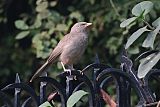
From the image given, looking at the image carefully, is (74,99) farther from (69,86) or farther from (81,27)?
(81,27)

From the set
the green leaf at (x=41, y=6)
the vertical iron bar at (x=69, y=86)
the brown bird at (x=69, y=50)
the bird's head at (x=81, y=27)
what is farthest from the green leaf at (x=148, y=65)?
the green leaf at (x=41, y=6)

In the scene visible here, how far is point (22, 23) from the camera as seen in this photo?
16.1 ft

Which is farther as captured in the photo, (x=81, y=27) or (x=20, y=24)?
(x=20, y=24)

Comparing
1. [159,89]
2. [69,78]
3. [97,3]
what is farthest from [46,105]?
[97,3]

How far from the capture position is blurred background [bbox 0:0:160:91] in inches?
193

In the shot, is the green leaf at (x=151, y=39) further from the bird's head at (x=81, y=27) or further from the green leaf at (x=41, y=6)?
the green leaf at (x=41, y=6)

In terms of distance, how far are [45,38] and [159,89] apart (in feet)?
3.34

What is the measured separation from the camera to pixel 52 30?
5.01 meters

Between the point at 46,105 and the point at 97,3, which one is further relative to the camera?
the point at 97,3

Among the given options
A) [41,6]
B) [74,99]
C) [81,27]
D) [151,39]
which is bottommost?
[81,27]

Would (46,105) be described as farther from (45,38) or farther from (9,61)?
(9,61)

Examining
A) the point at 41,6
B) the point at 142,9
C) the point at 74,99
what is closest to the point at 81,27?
the point at 41,6

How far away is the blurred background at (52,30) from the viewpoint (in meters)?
4.90

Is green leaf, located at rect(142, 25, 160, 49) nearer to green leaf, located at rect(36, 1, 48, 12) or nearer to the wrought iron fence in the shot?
the wrought iron fence
